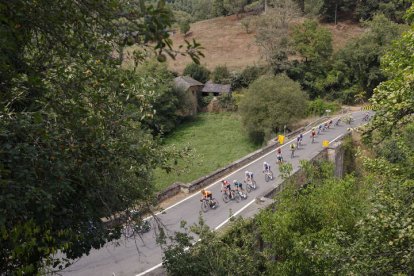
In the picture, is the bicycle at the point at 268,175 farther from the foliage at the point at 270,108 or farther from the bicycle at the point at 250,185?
the foliage at the point at 270,108

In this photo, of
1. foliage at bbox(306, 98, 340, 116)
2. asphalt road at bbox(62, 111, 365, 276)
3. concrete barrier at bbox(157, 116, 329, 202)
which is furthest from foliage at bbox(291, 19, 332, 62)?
concrete barrier at bbox(157, 116, 329, 202)

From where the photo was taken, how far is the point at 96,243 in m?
6.96

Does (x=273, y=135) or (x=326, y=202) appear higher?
(x=326, y=202)

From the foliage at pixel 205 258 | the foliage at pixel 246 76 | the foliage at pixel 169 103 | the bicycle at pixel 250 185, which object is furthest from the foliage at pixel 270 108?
the foliage at pixel 205 258

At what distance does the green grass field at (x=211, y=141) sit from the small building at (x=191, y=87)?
1.33 meters

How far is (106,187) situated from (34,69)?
2.00 m

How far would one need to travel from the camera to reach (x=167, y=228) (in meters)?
13.1

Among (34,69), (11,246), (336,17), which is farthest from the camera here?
(336,17)

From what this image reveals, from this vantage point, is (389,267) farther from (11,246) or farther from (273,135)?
(273,135)

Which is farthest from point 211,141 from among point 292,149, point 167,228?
point 167,228

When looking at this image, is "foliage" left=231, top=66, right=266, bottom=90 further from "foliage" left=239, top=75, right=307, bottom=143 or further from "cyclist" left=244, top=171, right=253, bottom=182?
"cyclist" left=244, top=171, right=253, bottom=182

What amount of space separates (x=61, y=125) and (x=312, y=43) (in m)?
46.9

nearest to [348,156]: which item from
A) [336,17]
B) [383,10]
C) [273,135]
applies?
[273,135]

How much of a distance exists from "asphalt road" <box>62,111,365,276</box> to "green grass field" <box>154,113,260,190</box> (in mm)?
4539
